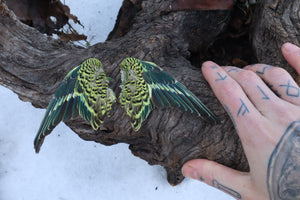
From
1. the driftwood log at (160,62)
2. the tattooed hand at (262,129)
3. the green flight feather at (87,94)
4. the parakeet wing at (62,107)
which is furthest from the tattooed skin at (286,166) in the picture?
the parakeet wing at (62,107)

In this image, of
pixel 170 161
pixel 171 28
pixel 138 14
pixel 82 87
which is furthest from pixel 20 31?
pixel 170 161

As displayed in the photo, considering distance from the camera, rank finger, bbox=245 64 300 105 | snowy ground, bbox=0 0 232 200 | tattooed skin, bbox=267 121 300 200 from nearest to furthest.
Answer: tattooed skin, bbox=267 121 300 200 < finger, bbox=245 64 300 105 < snowy ground, bbox=0 0 232 200

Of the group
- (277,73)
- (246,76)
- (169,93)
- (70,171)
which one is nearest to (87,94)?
(169,93)

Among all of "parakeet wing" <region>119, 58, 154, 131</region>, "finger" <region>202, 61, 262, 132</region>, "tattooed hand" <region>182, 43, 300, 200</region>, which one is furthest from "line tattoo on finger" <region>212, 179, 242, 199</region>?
"parakeet wing" <region>119, 58, 154, 131</region>

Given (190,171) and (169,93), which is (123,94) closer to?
(169,93)

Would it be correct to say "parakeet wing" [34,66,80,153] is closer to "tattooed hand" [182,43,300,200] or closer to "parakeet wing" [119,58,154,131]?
"parakeet wing" [119,58,154,131]

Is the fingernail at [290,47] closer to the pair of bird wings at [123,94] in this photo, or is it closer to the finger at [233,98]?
the finger at [233,98]

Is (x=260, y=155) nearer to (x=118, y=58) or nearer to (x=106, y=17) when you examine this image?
(x=118, y=58)
